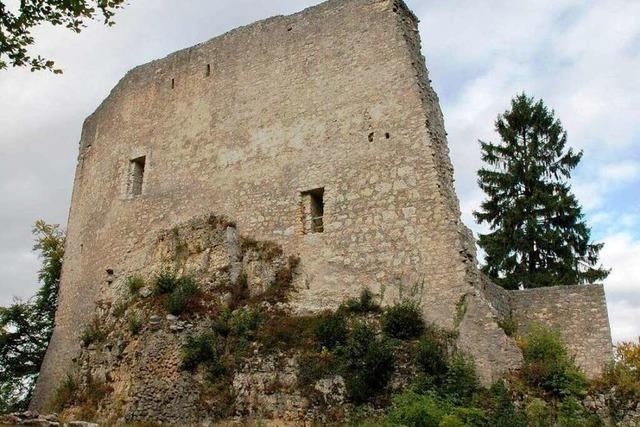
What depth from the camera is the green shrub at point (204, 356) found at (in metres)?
12.0

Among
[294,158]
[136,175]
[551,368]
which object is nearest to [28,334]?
[136,175]

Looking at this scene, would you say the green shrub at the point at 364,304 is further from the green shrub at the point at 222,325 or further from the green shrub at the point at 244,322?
the green shrub at the point at 222,325

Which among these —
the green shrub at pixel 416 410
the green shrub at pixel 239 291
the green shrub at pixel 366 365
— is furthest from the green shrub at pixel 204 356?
the green shrub at pixel 416 410

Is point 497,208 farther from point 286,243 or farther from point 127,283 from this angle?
point 127,283

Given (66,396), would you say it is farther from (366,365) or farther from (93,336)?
(366,365)

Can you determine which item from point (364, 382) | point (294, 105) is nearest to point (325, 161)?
point (294, 105)

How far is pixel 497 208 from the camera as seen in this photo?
23.4 meters

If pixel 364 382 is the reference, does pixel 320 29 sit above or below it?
above

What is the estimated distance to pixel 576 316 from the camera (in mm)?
14727

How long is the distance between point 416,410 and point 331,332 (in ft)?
9.06

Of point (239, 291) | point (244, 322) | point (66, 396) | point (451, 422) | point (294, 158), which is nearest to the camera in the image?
point (451, 422)

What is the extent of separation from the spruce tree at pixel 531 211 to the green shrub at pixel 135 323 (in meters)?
13.4

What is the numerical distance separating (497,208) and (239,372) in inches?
575

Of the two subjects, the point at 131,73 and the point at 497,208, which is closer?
the point at 131,73
